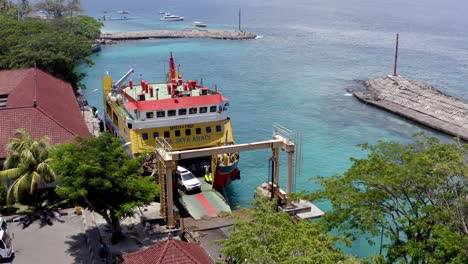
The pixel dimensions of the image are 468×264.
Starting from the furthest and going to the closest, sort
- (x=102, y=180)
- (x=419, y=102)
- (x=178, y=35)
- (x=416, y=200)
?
1. (x=178, y=35)
2. (x=419, y=102)
3. (x=102, y=180)
4. (x=416, y=200)

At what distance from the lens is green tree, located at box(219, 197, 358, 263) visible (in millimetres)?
14883

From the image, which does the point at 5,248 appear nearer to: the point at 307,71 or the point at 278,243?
the point at 278,243

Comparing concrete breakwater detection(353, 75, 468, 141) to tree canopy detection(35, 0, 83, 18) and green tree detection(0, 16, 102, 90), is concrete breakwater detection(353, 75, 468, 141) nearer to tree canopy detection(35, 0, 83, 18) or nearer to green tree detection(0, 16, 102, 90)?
green tree detection(0, 16, 102, 90)

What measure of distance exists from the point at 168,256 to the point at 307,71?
218 ft

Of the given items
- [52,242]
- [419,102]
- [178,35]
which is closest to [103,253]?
[52,242]

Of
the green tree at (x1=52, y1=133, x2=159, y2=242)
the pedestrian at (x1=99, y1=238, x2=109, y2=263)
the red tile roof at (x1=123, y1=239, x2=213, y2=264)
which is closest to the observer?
the red tile roof at (x1=123, y1=239, x2=213, y2=264)

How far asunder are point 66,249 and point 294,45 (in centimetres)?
9218

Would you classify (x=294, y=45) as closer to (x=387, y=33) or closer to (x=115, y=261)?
(x=387, y=33)

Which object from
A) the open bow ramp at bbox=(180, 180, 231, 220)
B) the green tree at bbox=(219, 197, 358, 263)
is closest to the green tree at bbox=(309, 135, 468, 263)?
the green tree at bbox=(219, 197, 358, 263)

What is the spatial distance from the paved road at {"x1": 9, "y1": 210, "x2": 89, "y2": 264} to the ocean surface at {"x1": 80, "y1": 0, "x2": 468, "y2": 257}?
37.9ft

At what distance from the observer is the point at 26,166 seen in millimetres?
26469

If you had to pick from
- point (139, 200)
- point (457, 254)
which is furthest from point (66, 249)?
point (457, 254)

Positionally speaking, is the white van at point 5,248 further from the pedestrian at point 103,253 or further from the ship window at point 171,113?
the ship window at point 171,113

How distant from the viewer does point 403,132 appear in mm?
52844
